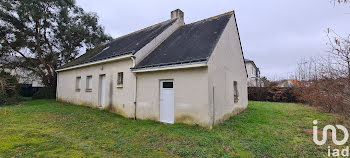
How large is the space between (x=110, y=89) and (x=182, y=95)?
17.2ft

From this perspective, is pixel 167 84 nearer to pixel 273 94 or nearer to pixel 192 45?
pixel 192 45

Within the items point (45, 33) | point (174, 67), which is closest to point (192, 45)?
point (174, 67)

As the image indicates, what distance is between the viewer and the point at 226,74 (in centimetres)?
827

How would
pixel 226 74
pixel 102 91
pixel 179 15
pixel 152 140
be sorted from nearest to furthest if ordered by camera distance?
pixel 152 140, pixel 226 74, pixel 102 91, pixel 179 15

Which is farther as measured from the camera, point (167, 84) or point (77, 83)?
point (77, 83)

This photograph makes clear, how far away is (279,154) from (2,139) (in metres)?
8.33

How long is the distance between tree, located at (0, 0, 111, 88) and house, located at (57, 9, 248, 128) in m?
9.42

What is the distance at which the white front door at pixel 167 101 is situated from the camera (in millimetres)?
7543

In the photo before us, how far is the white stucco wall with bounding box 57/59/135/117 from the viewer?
8.85 metres

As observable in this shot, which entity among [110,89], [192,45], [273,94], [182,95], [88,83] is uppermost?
[192,45]

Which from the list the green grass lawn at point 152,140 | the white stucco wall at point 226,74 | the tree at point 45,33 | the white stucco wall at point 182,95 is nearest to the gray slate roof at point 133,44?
the white stucco wall at point 182,95

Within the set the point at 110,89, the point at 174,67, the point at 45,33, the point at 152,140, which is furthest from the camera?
the point at 45,33

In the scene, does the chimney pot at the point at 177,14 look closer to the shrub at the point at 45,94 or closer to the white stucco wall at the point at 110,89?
the white stucco wall at the point at 110,89

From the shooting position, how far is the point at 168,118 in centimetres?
759
